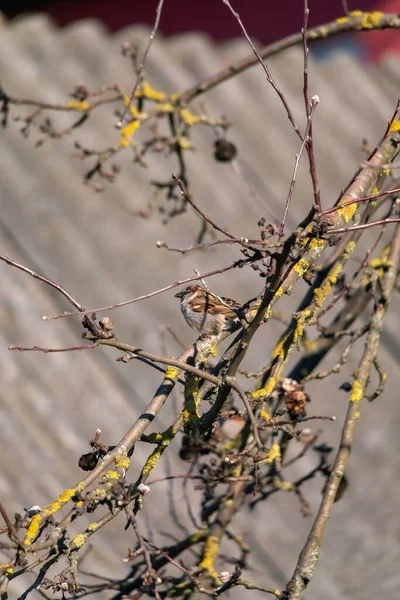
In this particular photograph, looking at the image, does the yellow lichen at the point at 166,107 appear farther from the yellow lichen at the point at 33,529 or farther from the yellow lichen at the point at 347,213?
the yellow lichen at the point at 33,529

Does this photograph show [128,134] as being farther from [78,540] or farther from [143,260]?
[78,540]

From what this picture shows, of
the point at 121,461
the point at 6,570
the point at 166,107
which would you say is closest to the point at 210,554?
the point at 121,461

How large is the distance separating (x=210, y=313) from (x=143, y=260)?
2634mm

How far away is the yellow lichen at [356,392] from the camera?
10.0ft

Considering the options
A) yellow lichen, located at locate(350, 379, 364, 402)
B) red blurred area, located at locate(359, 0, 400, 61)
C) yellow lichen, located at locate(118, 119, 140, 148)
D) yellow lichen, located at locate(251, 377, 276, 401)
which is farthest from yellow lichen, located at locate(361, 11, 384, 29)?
red blurred area, located at locate(359, 0, 400, 61)

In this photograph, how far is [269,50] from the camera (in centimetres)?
386

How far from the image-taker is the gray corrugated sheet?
4.08 metres

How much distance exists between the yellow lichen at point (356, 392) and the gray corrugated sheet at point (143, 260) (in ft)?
2.75

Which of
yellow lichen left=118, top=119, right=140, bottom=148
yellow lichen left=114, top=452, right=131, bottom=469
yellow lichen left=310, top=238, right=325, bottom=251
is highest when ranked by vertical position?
yellow lichen left=118, top=119, right=140, bottom=148

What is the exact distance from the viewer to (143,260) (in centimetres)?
550

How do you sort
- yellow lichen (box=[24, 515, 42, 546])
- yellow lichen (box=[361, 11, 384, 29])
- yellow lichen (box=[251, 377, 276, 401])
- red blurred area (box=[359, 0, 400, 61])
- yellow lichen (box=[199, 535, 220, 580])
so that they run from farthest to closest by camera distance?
1. red blurred area (box=[359, 0, 400, 61])
2. yellow lichen (box=[361, 11, 384, 29])
3. yellow lichen (box=[199, 535, 220, 580])
4. yellow lichen (box=[251, 377, 276, 401])
5. yellow lichen (box=[24, 515, 42, 546])

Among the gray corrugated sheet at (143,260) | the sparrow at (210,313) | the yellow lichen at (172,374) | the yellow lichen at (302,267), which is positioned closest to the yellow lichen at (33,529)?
the yellow lichen at (172,374)

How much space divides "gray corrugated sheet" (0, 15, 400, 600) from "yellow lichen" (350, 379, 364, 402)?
84 cm

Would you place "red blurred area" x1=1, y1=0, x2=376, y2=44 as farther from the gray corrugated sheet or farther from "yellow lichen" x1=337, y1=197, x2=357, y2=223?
"yellow lichen" x1=337, y1=197, x2=357, y2=223
